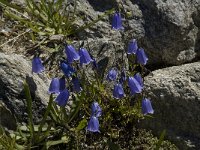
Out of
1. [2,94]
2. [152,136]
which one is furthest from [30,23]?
[152,136]

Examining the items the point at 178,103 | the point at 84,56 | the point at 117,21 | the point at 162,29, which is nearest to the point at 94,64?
the point at 84,56

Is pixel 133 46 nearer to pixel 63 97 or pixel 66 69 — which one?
pixel 66 69

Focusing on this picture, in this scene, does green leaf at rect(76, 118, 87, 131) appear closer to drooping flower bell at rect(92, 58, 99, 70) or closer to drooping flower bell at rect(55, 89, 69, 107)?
drooping flower bell at rect(55, 89, 69, 107)

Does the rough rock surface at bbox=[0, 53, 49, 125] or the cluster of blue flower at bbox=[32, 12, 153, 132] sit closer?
the cluster of blue flower at bbox=[32, 12, 153, 132]

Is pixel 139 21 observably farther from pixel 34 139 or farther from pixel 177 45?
pixel 34 139

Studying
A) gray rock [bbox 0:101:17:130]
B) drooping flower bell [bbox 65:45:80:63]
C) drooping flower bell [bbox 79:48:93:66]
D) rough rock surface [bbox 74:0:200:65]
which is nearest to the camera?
drooping flower bell [bbox 65:45:80:63]

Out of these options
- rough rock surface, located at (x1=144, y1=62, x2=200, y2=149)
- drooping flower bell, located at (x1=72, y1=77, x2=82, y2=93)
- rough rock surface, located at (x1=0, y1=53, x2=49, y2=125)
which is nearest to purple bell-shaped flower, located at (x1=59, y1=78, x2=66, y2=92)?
drooping flower bell, located at (x1=72, y1=77, x2=82, y2=93)
